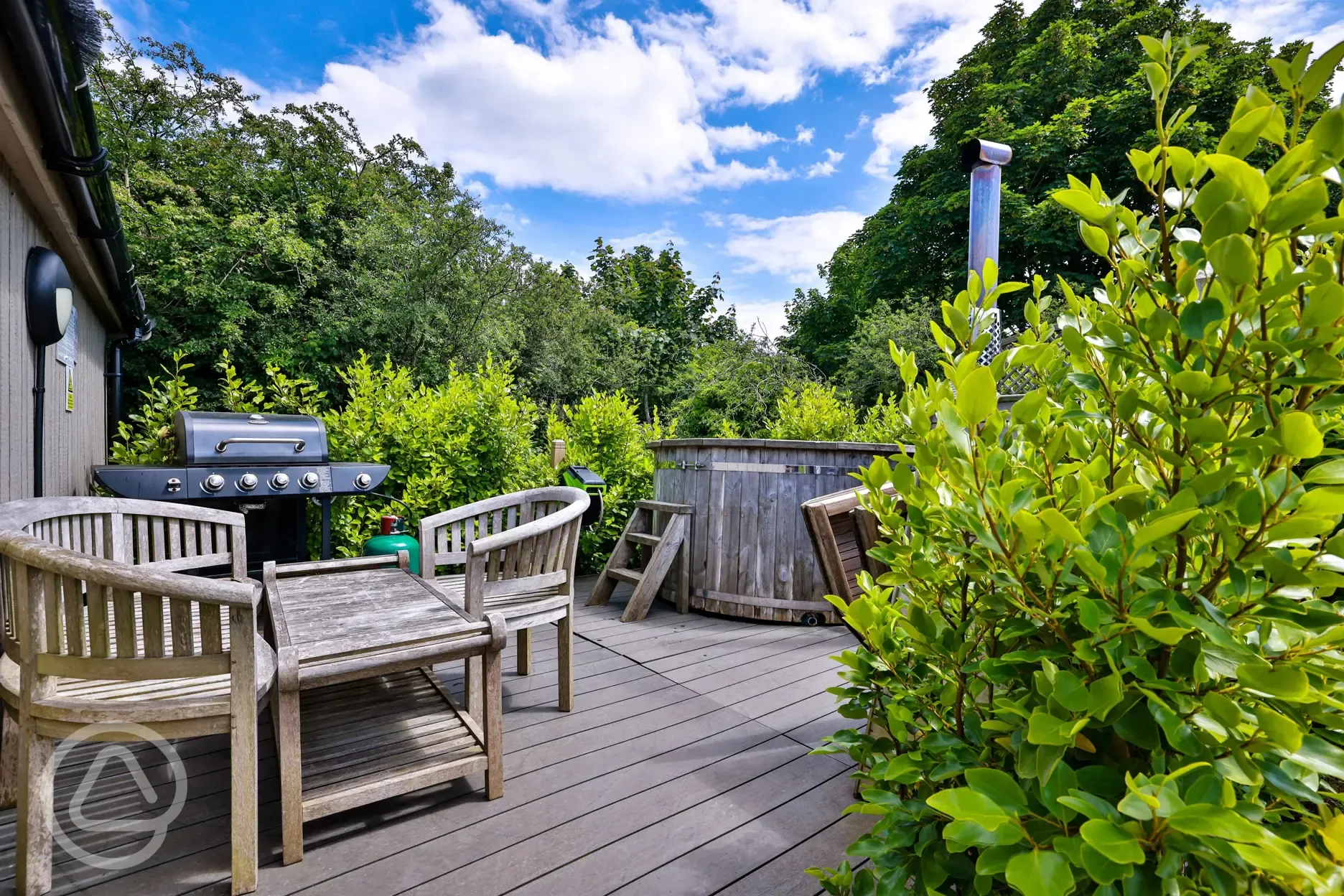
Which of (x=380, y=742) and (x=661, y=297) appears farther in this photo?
(x=661, y=297)

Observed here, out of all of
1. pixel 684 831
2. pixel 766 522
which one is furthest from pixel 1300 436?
pixel 766 522

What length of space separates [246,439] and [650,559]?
7.56ft

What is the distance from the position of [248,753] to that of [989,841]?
1644 millimetres

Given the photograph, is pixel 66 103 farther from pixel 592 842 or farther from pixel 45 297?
pixel 592 842

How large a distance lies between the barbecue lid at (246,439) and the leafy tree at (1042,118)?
1244cm

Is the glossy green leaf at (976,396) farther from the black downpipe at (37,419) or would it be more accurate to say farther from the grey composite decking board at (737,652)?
the black downpipe at (37,419)

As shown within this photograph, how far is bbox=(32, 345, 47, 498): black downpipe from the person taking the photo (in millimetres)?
2570

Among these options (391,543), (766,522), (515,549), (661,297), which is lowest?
(391,543)

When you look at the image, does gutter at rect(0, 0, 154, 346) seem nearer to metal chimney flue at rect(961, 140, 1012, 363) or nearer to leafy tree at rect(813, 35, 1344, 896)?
leafy tree at rect(813, 35, 1344, 896)

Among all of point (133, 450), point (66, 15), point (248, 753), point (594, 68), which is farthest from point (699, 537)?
point (594, 68)

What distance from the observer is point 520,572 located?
237 centimetres

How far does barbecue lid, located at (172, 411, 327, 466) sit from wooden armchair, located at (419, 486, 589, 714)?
3.99 feet

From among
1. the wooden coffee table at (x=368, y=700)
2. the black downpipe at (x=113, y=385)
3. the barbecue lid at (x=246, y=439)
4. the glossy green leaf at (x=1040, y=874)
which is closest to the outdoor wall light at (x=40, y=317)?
the barbecue lid at (x=246, y=439)

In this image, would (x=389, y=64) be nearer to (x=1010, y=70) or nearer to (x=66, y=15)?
(x=66, y=15)
